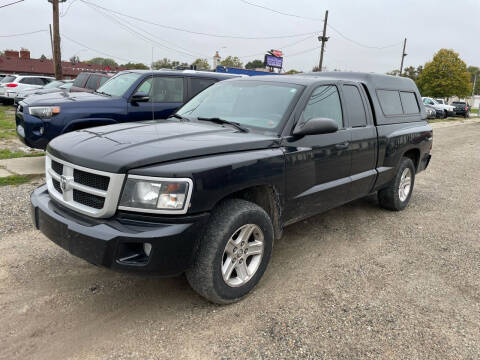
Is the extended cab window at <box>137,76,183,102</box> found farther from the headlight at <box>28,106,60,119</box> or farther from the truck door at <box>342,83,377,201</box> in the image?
the truck door at <box>342,83,377,201</box>

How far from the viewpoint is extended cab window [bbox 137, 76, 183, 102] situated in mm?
7113

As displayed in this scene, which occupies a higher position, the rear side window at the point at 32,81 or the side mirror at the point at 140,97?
the rear side window at the point at 32,81

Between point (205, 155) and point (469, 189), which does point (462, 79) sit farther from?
point (205, 155)

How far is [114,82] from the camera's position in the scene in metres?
7.46

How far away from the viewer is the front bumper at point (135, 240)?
2.45m

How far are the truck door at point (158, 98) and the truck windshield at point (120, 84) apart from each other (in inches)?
8.7

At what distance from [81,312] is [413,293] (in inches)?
106

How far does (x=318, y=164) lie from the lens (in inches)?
144

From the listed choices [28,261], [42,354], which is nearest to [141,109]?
[28,261]

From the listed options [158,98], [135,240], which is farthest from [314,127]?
[158,98]

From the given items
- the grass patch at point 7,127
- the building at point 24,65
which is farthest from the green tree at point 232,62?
the grass patch at point 7,127

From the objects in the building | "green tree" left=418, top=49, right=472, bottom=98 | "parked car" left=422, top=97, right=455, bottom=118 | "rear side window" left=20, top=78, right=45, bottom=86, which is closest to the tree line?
"green tree" left=418, top=49, right=472, bottom=98

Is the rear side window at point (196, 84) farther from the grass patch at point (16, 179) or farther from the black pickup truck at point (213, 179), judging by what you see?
the black pickup truck at point (213, 179)

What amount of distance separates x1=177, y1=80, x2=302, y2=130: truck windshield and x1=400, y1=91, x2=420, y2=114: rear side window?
250 centimetres
